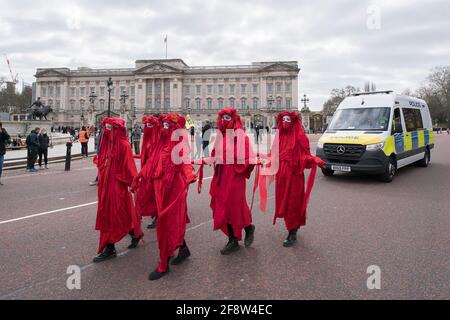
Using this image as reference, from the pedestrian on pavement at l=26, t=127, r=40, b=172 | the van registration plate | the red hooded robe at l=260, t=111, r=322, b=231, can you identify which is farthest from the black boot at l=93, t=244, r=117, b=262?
the pedestrian on pavement at l=26, t=127, r=40, b=172

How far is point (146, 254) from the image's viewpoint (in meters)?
4.19

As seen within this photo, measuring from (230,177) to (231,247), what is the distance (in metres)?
0.92

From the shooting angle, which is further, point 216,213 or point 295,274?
point 216,213

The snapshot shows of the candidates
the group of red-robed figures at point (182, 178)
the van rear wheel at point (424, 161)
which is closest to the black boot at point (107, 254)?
the group of red-robed figures at point (182, 178)

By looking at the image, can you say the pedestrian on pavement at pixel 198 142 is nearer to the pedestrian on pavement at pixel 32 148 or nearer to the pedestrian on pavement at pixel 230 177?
the pedestrian on pavement at pixel 32 148

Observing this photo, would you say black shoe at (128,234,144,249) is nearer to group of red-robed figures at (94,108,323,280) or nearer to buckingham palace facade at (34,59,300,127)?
group of red-robed figures at (94,108,323,280)

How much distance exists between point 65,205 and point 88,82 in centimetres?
10855

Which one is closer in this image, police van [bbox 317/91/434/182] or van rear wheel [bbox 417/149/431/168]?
police van [bbox 317/91/434/182]

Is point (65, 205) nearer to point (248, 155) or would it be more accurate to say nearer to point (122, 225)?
point (122, 225)

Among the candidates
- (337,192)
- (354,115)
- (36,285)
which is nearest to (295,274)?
(36,285)

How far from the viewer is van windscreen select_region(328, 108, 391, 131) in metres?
9.71

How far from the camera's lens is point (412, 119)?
37.7 ft

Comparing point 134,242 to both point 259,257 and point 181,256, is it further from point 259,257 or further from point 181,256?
point 259,257

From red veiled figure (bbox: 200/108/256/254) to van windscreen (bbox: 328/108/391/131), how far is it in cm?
685
